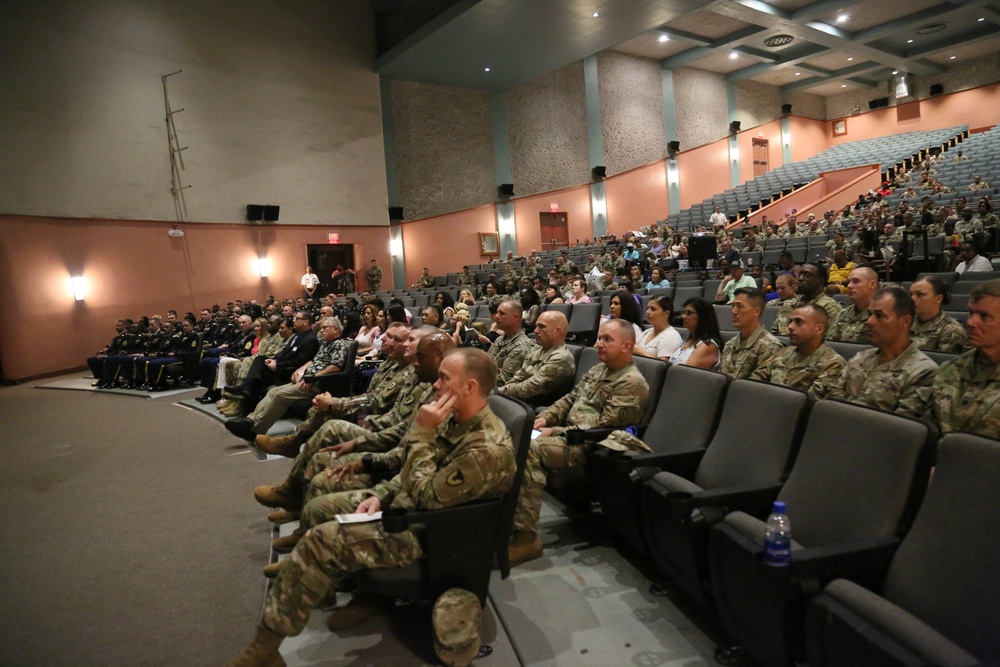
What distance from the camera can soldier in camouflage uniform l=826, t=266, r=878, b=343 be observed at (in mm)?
3537

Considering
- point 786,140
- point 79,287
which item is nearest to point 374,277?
point 79,287

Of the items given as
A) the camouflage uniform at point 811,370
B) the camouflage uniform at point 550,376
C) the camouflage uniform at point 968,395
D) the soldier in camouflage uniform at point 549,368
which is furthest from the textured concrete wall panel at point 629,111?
the camouflage uniform at point 968,395

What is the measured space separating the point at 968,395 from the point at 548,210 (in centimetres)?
1656

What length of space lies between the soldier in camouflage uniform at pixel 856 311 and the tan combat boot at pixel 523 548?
2.30 meters

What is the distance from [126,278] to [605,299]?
1009 cm

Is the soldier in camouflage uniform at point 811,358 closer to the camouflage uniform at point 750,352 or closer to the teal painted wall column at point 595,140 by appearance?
the camouflage uniform at point 750,352

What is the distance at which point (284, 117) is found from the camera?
1396 centimetres

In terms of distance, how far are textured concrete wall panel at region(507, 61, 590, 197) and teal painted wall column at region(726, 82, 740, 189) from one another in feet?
23.0

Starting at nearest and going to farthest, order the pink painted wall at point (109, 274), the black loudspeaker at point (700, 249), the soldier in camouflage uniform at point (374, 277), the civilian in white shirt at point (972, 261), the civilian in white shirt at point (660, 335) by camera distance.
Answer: the civilian in white shirt at point (660, 335) < the civilian in white shirt at point (972, 261) < the black loudspeaker at point (700, 249) < the pink painted wall at point (109, 274) < the soldier in camouflage uniform at point (374, 277)

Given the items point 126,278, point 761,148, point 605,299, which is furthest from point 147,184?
point 761,148

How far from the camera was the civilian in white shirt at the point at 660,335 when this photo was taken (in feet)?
12.3

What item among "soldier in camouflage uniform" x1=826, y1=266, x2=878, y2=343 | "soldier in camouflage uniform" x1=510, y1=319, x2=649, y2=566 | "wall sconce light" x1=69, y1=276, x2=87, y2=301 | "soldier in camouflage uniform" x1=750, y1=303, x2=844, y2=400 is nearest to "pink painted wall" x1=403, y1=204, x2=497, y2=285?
"wall sconce light" x1=69, y1=276, x2=87, y2=301

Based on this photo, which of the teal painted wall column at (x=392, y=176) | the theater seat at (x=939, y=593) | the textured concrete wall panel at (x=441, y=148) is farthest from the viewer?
the textured concrete wall panel at (x=441, y=148)

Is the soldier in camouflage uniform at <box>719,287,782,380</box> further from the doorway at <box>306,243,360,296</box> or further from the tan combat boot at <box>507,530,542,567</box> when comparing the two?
the doorway at <box>306,243,360,296</box>
